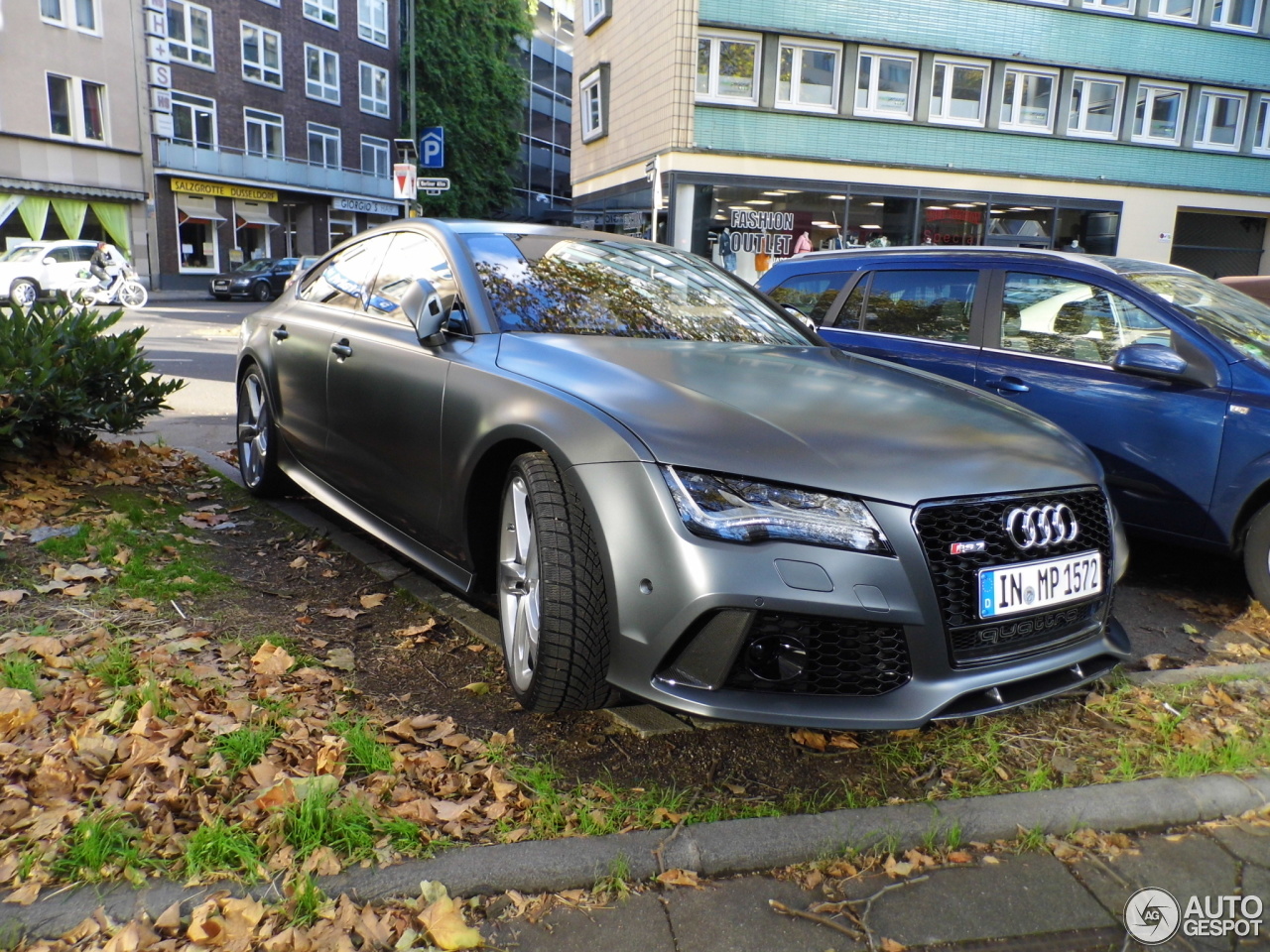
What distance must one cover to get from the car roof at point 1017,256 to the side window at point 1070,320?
10cm

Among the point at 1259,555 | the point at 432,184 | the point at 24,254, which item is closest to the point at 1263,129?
the point at 432,184

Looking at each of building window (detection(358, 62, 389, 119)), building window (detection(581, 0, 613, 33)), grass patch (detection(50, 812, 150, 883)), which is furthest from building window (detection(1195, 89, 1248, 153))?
building window (detection(358, 62, 389, 119))

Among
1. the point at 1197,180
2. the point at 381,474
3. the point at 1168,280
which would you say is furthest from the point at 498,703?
the point at 1197,180

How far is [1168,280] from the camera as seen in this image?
16.3ft

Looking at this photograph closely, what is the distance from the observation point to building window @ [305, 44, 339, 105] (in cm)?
4100

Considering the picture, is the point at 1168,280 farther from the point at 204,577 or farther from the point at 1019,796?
the point at 204,577

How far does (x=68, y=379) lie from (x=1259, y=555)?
5.47 metres

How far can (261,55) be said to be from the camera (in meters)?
38.5

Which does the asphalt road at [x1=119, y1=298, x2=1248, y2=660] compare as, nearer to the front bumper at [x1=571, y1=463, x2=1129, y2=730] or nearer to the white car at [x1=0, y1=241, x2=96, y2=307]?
the front bumper at [x1=571, y1=463, x2=1129, y2=730]

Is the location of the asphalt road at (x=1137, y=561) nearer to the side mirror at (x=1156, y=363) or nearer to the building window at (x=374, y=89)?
the side mirror at (x=1156, y=363)

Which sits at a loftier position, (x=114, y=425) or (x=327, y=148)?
(x=327, y=148)

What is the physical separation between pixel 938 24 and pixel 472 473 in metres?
23.0

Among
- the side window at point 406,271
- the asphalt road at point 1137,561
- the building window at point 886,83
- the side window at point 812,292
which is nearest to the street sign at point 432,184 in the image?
the asphalt road at point 1137,561

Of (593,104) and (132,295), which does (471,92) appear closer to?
(593,104)
